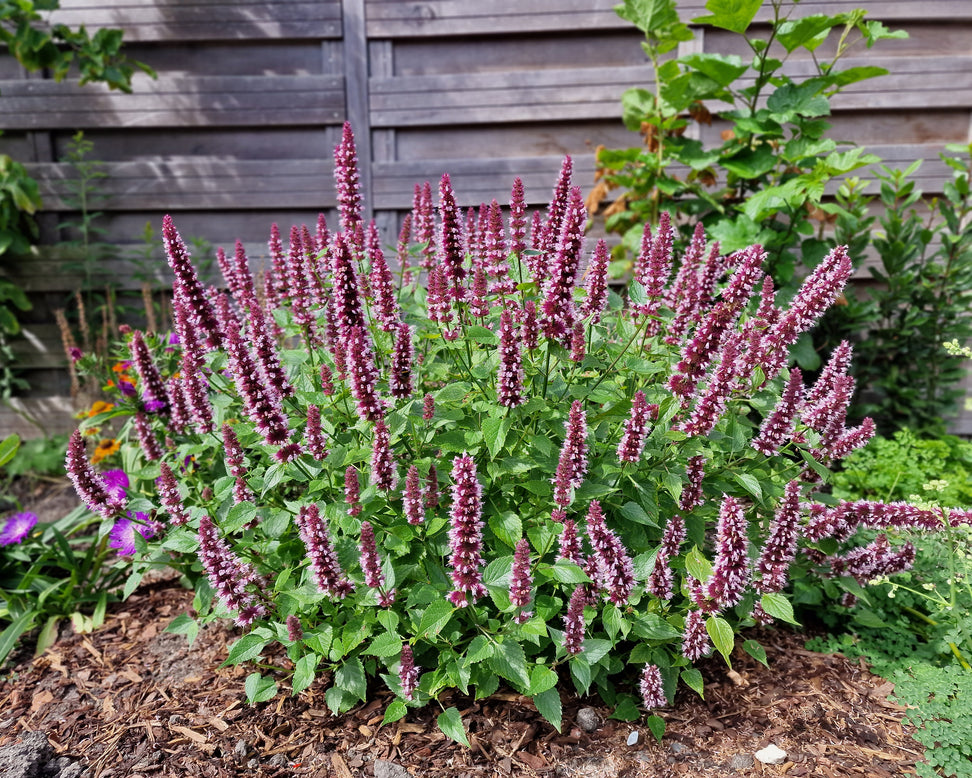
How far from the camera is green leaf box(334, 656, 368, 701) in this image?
203 cm

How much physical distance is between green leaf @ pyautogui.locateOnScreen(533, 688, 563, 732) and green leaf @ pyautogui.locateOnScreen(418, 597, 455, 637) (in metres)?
0.37

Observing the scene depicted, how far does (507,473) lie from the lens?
77.4 inches

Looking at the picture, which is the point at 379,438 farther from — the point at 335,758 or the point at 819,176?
the point at 819,176

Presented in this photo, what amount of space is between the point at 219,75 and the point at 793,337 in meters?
4.74

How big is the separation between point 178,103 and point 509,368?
4458mm

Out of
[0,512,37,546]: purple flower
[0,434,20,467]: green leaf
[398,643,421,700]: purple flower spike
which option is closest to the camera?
[398,643,421,700]: purple flower spike

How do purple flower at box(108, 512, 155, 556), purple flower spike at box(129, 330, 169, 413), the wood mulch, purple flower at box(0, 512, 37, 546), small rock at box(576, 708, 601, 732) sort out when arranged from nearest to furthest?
the wood mulch < small rock at box(576, 708, 601, 732) < purple flower spike at box(129, 330, 169, 413) < purple flower at box(108, 512, 155, 556) < purple flower at box(0, 512, 37, 546)

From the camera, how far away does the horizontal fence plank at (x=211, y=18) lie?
468 cm

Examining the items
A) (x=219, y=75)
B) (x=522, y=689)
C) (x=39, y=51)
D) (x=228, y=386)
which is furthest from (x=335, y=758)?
(x=39, y=51)

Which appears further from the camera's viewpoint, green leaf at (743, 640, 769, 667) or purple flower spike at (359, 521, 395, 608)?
green leaf at (743, 640, 769, 667)

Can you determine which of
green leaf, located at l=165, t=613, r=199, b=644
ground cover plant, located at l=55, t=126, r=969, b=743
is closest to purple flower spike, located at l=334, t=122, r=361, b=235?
ground cover plant, located at l=55, t=126, r=969, b=743

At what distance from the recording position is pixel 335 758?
203 centimetres

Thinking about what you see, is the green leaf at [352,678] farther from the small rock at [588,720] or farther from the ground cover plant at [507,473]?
the small rock at [588,720]

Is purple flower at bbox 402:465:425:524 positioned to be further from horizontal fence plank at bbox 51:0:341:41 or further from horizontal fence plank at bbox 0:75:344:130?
horizontal fence plank at bbox 51:0:341:41
